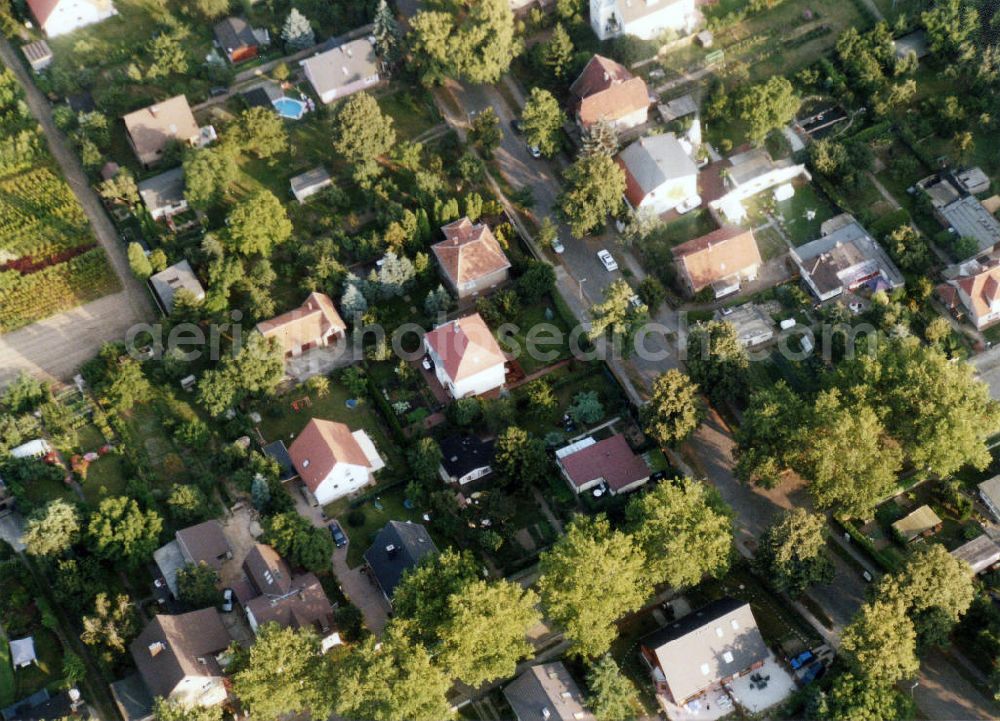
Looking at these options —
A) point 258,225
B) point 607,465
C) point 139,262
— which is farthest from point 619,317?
point 139,262

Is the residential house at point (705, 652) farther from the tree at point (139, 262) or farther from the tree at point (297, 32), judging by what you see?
the tree at point (297, 32)

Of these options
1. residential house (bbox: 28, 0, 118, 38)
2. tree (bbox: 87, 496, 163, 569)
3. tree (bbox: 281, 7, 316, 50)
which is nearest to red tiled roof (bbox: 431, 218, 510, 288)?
tree (bbox: 281, 7, 316, 50)

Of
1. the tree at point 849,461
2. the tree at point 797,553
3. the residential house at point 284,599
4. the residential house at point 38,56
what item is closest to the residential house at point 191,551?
the residential house at point 284,599

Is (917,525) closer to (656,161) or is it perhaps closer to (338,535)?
(656,161)

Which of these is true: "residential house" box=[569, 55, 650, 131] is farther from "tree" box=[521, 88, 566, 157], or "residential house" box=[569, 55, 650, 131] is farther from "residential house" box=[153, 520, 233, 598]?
"residential house" box=[153, 520, 233, 598]

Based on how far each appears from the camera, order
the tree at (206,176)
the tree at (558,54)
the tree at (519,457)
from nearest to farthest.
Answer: the tree at (519,457) → the tree at (206,176) → the tree at (558,54)

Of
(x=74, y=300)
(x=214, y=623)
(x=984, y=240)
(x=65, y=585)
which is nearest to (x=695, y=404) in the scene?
(x=984, y=240)

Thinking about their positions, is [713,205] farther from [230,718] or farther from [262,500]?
[230,718]
